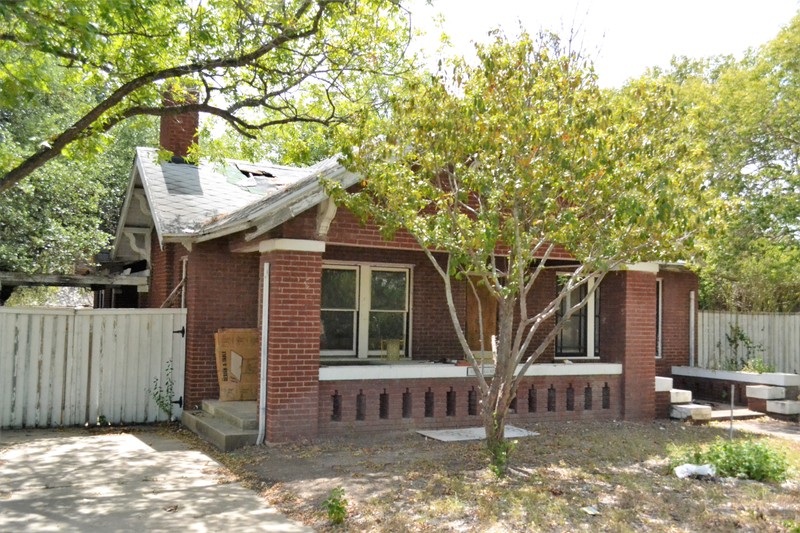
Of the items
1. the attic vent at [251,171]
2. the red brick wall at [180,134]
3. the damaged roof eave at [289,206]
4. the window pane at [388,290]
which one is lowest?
the window pane at [388,290]

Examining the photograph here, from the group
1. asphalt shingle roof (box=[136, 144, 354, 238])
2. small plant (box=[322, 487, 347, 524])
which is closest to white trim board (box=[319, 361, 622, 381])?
asphalt shingle roof (box=[136, 144, 354, 238])

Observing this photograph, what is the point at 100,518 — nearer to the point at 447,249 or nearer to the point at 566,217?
the point at 447,249

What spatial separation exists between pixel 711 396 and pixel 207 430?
10.2 meters

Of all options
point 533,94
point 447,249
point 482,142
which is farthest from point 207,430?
point 533,94

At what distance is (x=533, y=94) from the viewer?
25.9 feet

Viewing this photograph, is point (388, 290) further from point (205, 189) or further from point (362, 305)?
point (205, 189)

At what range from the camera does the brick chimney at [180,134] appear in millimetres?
14367

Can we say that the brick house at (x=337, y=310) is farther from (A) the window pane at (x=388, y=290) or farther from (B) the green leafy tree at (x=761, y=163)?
(B) the green leafy tree at (x=761, y=163)

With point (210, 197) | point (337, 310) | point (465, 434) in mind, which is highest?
point (210, 197)

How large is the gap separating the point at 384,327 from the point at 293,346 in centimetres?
371

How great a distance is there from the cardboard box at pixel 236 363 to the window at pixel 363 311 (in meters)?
1.52

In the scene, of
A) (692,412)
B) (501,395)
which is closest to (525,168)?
(501,395)

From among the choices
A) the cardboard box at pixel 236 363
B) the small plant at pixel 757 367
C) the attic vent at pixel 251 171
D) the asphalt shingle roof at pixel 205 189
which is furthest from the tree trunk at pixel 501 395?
the small plant at pixel 757 367

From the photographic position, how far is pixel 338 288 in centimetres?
1249
